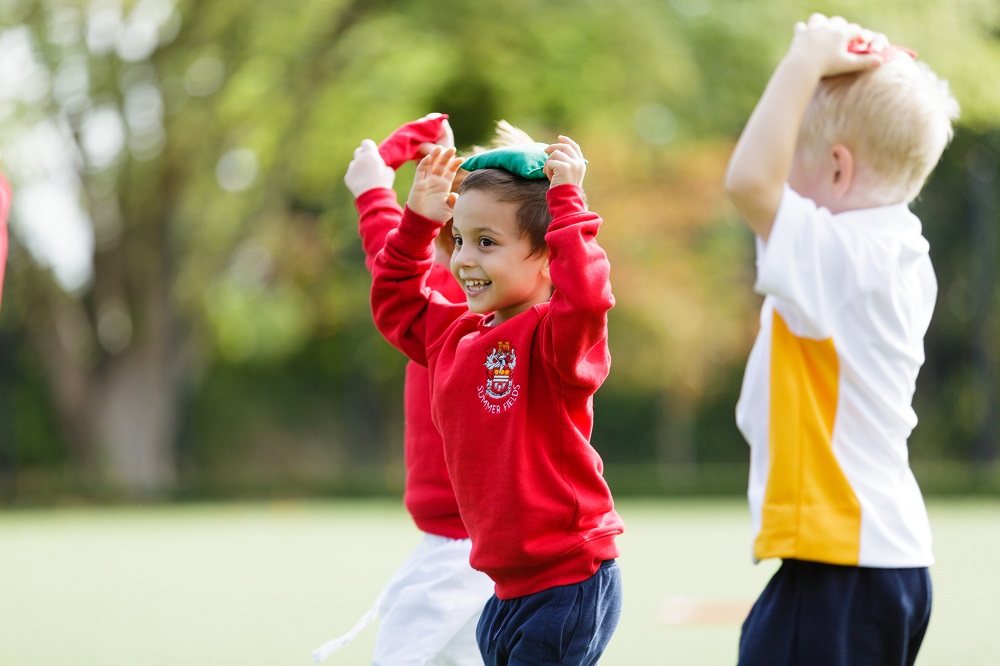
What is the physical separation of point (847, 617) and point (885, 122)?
888 mm

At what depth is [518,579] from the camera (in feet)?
8.81

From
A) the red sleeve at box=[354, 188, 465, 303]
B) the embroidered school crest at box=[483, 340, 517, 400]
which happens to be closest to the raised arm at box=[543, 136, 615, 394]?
the embroidered school crest at box=[483, 340, 517, 400]

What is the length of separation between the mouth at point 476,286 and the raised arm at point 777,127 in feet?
2.20

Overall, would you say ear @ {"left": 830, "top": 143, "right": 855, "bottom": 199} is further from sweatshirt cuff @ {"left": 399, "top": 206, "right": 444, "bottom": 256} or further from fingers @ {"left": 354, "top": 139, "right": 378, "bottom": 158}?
fingers @ {"left": 354, "top": 139, "right": 378, "bottom": 158}

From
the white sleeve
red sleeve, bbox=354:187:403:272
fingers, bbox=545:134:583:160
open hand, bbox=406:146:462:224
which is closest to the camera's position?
the white sleeve

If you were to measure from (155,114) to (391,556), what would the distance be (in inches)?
384

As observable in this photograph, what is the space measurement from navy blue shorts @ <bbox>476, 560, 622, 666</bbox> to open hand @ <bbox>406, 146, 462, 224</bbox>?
870 mm

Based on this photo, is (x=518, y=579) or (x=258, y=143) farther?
(x=258, y=143)

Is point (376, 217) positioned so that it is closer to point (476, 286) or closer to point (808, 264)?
point (476, 286)

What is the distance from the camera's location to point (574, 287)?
2.46 m

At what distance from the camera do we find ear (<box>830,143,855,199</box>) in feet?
7.78

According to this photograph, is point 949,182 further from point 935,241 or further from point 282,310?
point 282,310

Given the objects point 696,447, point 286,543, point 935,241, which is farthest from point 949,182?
point 286,543

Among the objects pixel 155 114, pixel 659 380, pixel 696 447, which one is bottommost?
pixel 696 447
